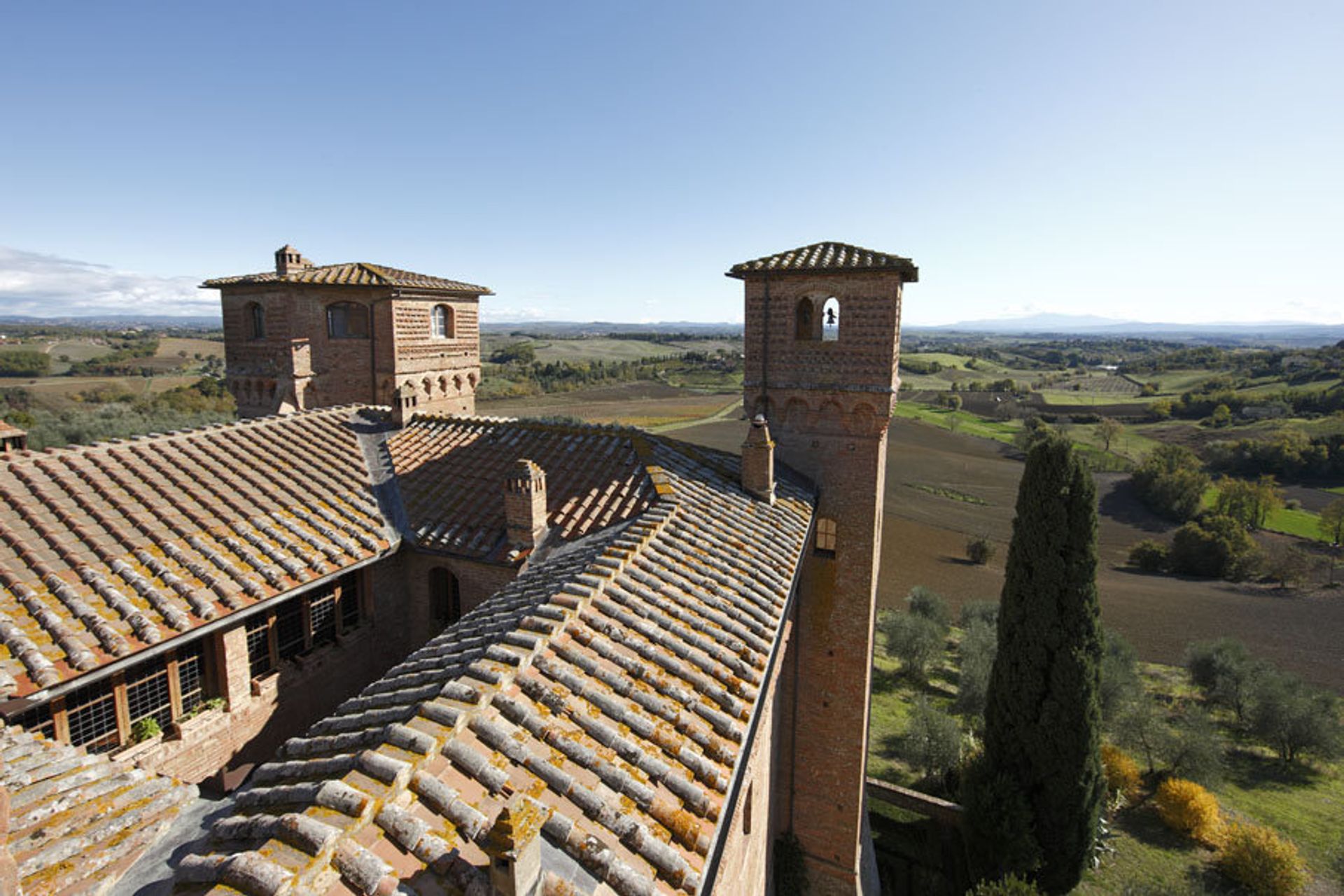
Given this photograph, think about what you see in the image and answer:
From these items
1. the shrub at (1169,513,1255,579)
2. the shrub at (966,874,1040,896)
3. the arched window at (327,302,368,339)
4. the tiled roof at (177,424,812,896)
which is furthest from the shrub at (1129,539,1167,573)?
the arched window at (327,302,368,339)

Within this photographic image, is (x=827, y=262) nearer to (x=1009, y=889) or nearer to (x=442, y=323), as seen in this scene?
(x=442, y=323)

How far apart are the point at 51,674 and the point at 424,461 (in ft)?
20.3

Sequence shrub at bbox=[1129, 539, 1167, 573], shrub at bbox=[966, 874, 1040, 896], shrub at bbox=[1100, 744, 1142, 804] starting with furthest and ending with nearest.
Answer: shrub at bbox=[1129, 539, 1167, 573] < shrub at bbox=[1100, 744, 1142, 804] < shrub at bbox=[966, 874, 1040, 896]

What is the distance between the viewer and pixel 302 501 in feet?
31.1

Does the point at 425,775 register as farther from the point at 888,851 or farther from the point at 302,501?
the point at 888,851

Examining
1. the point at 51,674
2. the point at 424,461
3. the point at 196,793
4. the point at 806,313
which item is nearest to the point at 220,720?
the point at 51,674

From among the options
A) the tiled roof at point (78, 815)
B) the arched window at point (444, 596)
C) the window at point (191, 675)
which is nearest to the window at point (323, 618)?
the arched window at point (444, 596)

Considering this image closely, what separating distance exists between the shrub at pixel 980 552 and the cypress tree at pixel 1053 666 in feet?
104

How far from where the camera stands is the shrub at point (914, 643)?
98.3 ft

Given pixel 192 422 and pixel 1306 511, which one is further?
pixel 1306 511

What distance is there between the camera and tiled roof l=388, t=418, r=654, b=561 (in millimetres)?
9445

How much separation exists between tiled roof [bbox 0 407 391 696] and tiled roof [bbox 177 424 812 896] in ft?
9.48

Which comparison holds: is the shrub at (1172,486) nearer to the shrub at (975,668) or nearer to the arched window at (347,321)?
the shrub at (975,668)

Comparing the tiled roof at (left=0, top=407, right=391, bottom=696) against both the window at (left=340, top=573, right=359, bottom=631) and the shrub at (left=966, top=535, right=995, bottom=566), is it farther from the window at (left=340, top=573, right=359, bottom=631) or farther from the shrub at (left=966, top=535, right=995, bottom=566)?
the shrub at (left=966, top=535, right=995, bottom=566)
